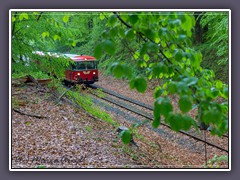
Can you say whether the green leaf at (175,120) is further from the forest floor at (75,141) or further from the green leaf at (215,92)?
the forest floor at (75,141)

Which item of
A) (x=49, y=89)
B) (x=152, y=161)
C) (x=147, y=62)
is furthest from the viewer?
(x=49, y=89)

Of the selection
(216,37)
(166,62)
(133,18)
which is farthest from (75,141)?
(216,37)

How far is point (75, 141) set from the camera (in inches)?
175

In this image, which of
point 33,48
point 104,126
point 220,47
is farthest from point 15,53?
point 220,47

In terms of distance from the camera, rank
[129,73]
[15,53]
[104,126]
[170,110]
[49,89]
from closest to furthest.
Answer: [170,110] < [129,73] < [15,53] < [104,126] < [49,89]

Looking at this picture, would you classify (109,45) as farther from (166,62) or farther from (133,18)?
(166,62)

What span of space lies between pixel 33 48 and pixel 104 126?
1.88 metres

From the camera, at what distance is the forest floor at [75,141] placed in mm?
3647

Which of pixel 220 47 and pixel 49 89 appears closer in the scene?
pixel 220 47

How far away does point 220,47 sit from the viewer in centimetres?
475

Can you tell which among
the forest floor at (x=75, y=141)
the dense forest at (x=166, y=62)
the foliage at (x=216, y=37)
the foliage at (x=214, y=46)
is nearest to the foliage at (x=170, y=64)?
the dense forest at (x=166, y=62)

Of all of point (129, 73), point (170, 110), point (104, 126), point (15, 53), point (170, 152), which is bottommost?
point (170, 152)

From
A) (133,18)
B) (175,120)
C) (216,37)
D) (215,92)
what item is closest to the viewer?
(175,120)
